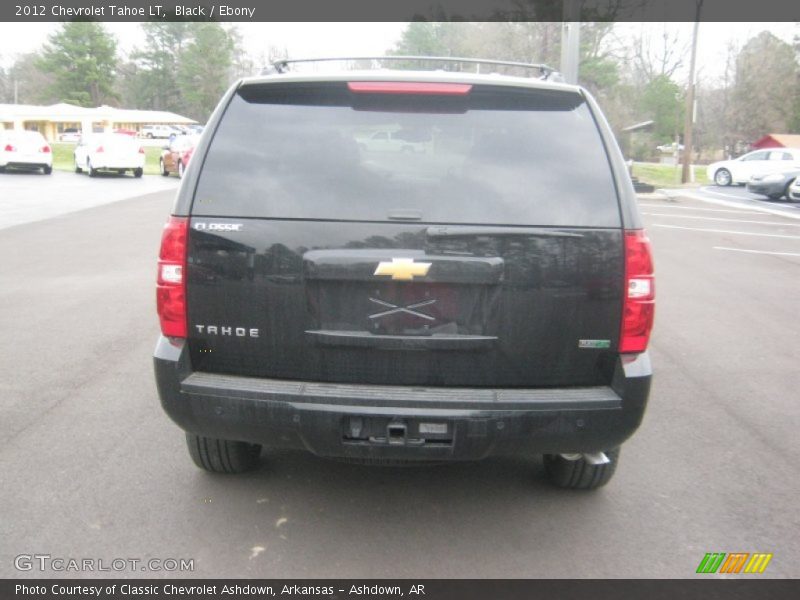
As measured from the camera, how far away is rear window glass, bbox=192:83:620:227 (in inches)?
127

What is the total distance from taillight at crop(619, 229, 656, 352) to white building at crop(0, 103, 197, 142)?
70.5 m

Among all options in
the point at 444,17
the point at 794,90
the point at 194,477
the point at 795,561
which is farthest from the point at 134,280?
the point at 794,90

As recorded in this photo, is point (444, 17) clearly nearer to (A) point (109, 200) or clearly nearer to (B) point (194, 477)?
(A) point (109, 200)

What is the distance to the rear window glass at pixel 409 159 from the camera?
3232 mm

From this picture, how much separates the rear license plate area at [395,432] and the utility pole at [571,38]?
15231mm

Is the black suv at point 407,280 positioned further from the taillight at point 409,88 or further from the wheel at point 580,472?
the wheel at point 580,472

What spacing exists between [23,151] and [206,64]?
56362mm

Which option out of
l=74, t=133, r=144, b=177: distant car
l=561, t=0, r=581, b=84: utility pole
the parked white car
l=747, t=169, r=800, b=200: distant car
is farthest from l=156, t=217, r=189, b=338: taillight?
the parked white car

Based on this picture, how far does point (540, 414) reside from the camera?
322 cm

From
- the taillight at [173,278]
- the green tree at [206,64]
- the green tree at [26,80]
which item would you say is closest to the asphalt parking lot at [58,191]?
the taillight at [173,278]

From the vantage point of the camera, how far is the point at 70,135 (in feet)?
271

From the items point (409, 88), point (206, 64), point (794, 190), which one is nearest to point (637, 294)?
point (409, 88)

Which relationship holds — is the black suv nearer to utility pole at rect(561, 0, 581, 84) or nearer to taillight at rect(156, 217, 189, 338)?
taillight at rect(156, 217, 189, 338)

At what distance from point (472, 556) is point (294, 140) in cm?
196
